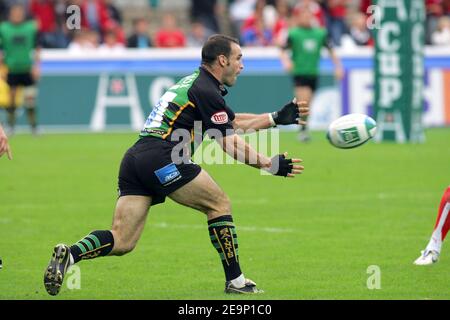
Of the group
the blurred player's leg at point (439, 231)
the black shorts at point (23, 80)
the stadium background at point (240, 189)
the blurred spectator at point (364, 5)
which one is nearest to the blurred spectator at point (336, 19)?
the stadium background at point (240, 189)

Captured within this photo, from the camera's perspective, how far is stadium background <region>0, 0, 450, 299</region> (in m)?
9.55

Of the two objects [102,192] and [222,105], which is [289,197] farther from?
[222,105]

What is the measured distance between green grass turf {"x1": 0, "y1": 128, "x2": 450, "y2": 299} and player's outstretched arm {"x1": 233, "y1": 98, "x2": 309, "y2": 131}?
1.33m

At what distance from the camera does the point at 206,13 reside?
30.2 meters

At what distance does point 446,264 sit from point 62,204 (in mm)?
6194

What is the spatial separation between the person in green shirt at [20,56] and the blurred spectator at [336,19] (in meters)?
8.32

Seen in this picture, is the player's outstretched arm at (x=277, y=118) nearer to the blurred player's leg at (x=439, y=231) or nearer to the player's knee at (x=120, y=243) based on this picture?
the player's knee at (x=120, y=243)

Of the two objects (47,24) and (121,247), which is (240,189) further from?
(47,24)

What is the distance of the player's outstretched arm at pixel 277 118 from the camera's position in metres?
8.92

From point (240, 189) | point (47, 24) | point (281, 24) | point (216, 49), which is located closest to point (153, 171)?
point (216, 49)

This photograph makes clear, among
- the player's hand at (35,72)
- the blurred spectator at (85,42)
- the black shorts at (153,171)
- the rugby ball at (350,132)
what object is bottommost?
the black shorts at (153,171)

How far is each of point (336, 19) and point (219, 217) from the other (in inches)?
822

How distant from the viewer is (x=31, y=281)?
933 centimetres

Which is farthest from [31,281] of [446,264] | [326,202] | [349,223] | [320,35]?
[320,35]
